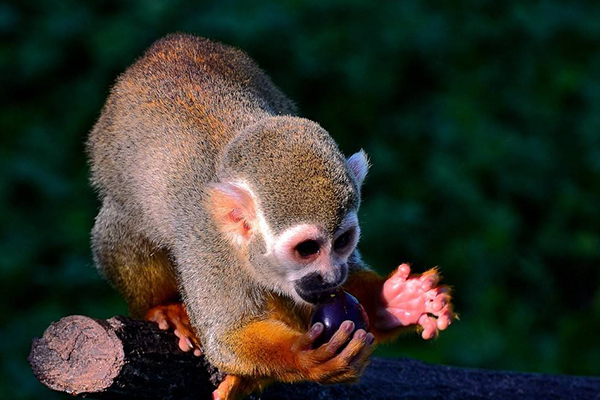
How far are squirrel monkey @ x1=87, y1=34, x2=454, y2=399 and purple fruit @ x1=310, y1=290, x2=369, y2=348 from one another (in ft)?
0.19

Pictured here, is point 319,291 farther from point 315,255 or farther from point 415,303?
point 415,303

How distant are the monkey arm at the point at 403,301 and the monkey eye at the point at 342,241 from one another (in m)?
0.39

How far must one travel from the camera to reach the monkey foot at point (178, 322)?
3232 millimetres

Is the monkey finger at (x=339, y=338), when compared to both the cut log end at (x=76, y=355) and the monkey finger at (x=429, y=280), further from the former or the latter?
the cut log end at (x=76, y=355)

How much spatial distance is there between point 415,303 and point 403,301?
0.15 ft

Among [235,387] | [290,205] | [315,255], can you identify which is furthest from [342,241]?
[235,387]

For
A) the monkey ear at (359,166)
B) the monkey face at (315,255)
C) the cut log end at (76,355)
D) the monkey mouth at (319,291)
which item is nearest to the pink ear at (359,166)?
the monkey ear at (359,166)

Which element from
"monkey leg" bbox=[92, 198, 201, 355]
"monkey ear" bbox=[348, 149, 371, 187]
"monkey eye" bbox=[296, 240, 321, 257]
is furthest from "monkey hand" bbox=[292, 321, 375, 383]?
"monkey leg" bbox=[92, 198, 201, 355]

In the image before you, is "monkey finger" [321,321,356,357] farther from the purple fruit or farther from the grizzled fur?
the grizzled fur

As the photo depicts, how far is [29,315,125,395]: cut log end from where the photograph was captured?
9.61 feet

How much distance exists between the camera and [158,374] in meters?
3.04

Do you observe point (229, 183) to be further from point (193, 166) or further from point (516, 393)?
point (516, 393)

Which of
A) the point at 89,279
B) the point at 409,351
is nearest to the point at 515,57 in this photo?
the point at 409,351

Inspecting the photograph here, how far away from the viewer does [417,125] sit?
19.6ft
